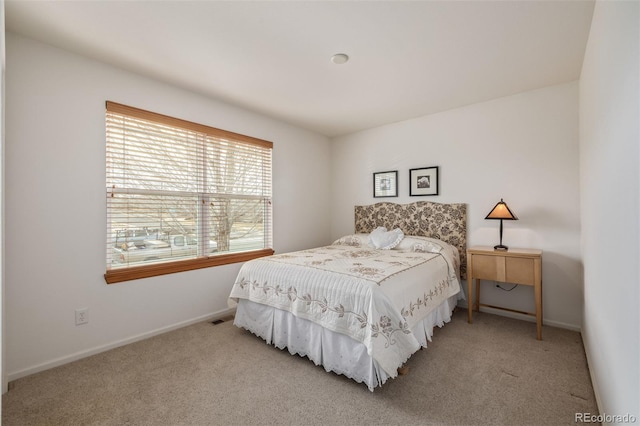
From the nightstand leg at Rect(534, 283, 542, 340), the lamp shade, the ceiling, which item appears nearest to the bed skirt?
the nightstand leg at Rect(534, 283, 542, 340)

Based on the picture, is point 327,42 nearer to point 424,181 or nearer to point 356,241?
point 424,181

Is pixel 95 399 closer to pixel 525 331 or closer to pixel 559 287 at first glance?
pixel 525 331

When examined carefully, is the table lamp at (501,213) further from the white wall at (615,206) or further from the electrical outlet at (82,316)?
the electrical outlet at (82,316)

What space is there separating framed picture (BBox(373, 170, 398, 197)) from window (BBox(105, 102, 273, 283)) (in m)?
1.55

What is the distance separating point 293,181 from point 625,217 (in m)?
3.45

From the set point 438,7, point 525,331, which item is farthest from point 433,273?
point 438,7

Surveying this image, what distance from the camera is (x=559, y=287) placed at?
9.66ft

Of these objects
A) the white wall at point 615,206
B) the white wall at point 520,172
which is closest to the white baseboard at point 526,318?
the white wall at point 520,172

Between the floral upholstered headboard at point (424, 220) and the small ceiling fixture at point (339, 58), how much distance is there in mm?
2109

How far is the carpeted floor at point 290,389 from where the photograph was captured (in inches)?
67.7

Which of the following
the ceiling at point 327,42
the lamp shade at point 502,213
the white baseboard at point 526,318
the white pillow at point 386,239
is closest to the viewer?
the ceiling at point 327,42

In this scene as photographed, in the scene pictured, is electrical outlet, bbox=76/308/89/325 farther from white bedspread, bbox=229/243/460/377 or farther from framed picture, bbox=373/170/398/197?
framed picture, bbox=373/170/398/197

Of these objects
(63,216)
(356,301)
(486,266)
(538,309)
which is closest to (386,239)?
(486,266)

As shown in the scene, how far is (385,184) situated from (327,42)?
2.33 m
